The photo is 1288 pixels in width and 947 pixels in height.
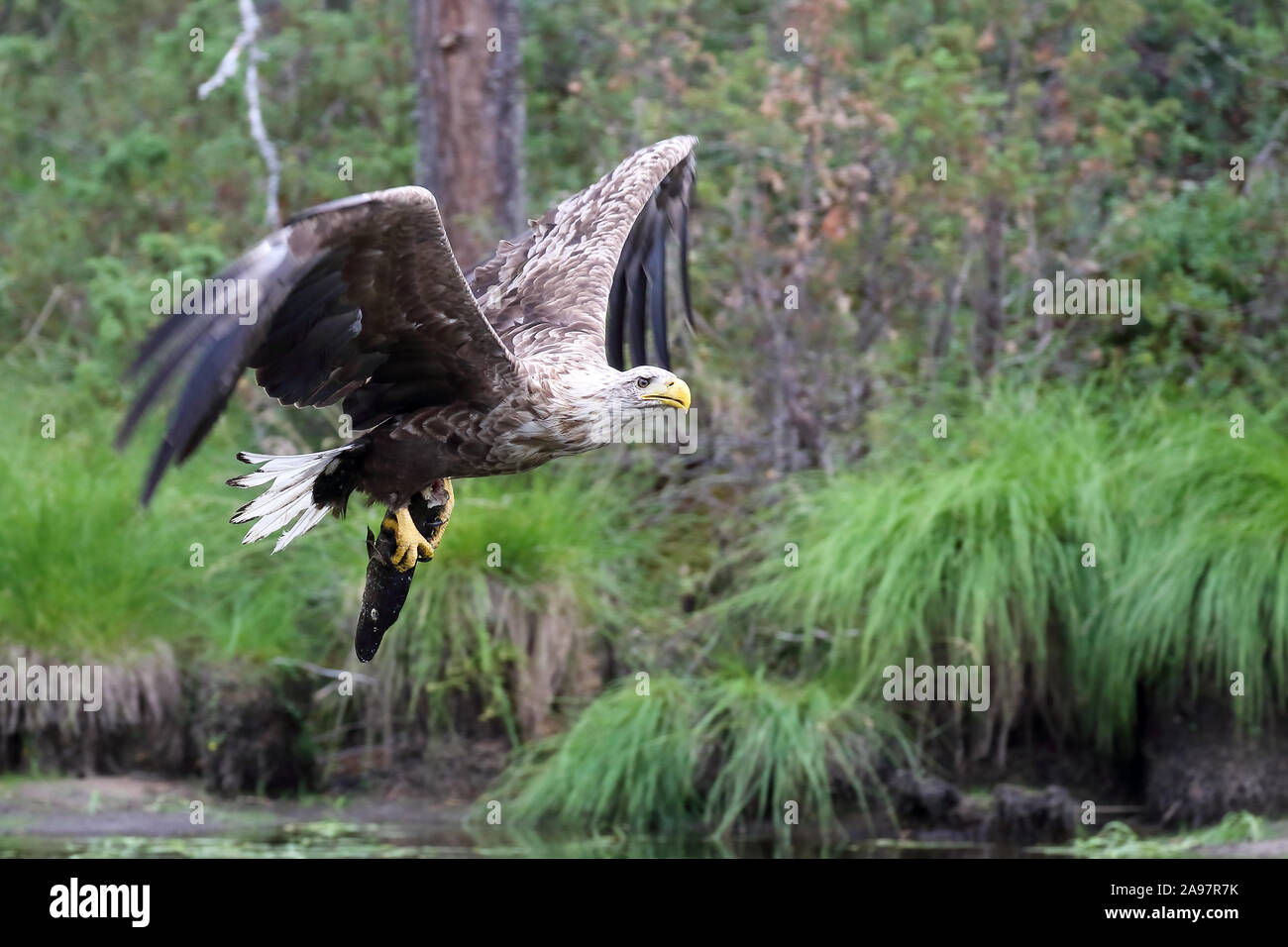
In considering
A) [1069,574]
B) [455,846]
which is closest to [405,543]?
[455,846]

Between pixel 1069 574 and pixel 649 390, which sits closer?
pixel 649 390

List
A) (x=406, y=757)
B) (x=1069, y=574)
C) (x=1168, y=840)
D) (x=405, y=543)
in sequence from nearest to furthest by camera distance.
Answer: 1. (x=405, y=543)
2. (x=1168, y=840)
3. (x=1069, y=574)
4. (x=406, y=757)

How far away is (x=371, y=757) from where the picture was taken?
1048 cm

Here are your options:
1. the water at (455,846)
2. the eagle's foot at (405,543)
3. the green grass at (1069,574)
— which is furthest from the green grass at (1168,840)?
the eagle's foot at (405,543)

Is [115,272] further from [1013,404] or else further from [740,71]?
[1013,404]

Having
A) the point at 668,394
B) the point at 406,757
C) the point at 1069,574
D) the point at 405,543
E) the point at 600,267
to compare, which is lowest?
the point at 406,757

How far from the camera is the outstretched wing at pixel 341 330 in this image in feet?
17.5

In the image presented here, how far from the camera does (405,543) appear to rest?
6.28 m

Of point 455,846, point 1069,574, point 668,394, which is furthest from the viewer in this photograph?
point 1069,574

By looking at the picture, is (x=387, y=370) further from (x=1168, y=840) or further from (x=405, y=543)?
(x=1168, y=840)

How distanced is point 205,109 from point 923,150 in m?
5.72

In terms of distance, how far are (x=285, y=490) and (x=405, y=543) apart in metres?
0.43

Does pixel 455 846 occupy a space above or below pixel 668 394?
below

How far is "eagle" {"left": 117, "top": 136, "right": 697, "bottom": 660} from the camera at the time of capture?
5.41 meters
